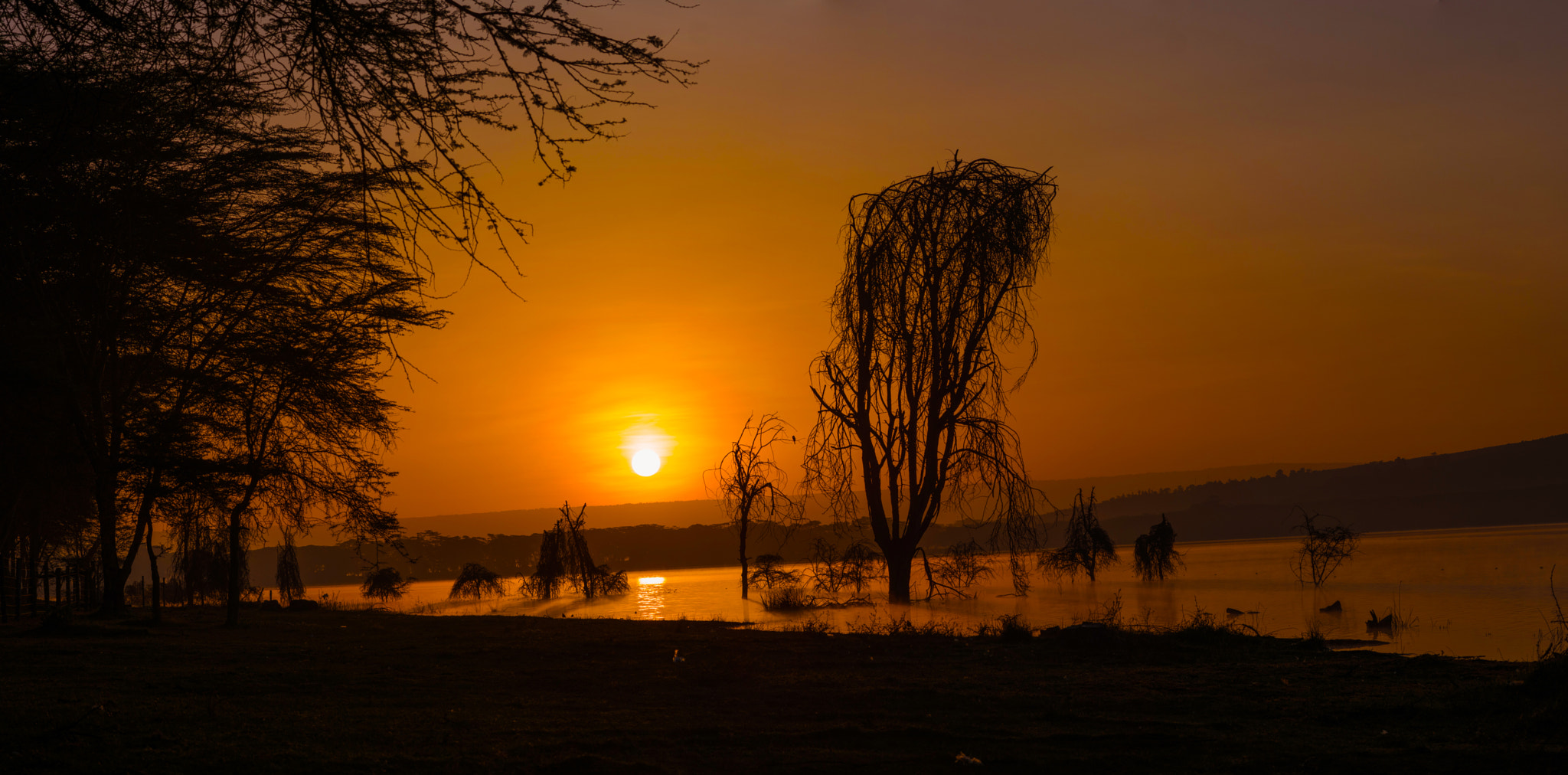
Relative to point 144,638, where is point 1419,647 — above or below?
below

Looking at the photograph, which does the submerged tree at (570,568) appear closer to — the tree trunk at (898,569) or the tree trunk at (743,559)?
the tree trunk at (743,559)

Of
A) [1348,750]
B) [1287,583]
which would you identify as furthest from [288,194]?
[1287,583]

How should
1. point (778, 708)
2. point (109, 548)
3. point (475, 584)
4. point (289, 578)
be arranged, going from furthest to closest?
1. point (475, 584)
2. point (289, 578)
3. point (109, 548)
4. point (778, 708)

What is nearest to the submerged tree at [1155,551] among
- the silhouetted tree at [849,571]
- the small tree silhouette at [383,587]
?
the silhouetted tree at [849,571]

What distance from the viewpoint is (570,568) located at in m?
35.7

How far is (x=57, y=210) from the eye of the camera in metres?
11.3

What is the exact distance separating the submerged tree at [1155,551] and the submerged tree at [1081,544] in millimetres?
1096

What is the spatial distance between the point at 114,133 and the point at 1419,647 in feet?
50.8

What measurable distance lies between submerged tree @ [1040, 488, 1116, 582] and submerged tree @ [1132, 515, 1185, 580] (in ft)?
3.60

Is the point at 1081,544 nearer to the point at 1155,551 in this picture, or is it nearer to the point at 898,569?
the point at 1155,551

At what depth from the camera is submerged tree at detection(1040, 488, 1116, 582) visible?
2761 cm

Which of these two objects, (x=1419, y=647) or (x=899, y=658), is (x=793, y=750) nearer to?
(x=899, y=658)

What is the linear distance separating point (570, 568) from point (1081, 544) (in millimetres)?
18684

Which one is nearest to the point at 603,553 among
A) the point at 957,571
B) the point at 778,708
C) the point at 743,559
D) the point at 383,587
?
the point at 383,587
